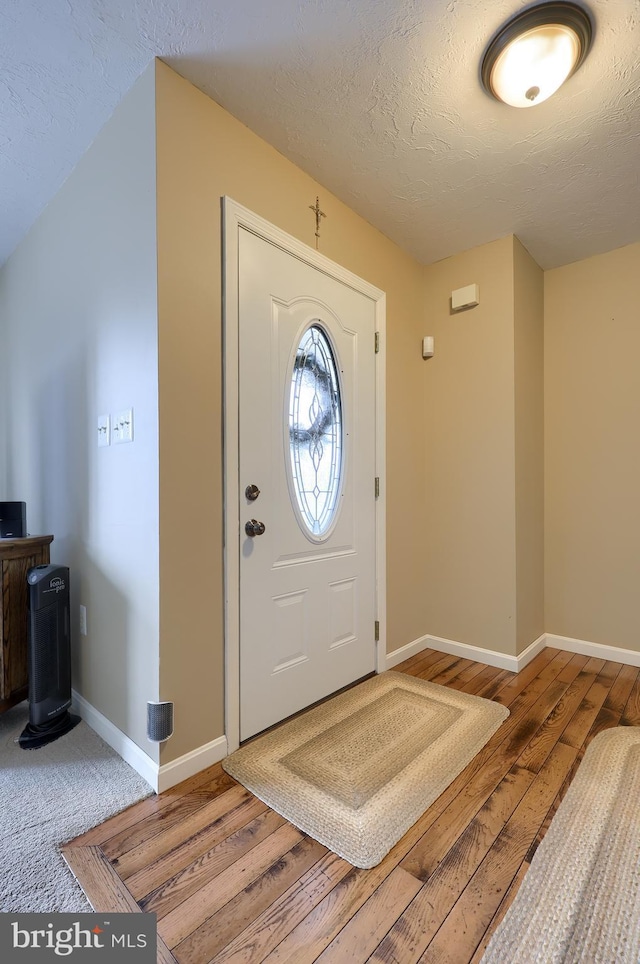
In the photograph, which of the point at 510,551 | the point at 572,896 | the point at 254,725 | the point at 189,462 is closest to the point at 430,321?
A: the point at 510,551

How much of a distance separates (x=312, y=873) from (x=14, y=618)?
168 cm

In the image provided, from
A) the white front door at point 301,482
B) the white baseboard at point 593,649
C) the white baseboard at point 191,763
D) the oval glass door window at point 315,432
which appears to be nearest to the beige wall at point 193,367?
the white baseboard at point 191,763

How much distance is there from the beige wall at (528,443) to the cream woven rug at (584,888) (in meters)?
1.21

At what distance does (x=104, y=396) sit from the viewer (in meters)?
1.94

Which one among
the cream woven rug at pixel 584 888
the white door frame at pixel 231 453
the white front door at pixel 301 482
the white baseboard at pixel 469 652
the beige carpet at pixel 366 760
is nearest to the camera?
the cream woven rug at pixel 584 888

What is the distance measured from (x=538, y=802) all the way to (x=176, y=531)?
5.24 ft

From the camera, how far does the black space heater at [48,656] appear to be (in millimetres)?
1895

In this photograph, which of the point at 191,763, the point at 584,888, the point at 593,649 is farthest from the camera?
the point at 593,649

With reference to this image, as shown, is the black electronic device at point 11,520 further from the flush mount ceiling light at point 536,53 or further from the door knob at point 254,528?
the flush mount ceiling light at point 536,53

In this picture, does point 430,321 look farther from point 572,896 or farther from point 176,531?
point 572,896

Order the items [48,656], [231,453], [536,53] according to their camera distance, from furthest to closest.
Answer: [48,656], [231,453], [536,53]

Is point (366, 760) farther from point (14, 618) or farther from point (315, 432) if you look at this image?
point (14, 618)

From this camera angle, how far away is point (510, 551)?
2689mm

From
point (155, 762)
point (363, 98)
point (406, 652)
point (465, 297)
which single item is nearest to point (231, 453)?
point (155, 762)
